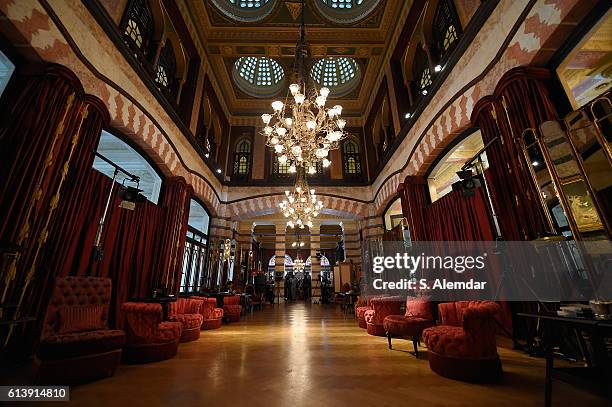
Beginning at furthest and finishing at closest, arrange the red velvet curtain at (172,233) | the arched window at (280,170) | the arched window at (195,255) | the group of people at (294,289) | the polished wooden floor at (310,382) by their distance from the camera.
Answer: the group of people at (294,289)
the arched window at (280,170)
the arched window at (195,255)
the red velvet curtain at (172,233)
the polished wooden floor at (310,382)

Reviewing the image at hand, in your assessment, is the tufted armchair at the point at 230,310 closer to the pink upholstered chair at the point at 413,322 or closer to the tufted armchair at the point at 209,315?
the tufted armchair at the point at 209,315

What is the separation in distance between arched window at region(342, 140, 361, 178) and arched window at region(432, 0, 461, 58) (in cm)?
563

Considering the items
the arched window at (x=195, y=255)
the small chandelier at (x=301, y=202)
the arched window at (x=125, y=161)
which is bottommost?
the arched window at (x=195, y=255)

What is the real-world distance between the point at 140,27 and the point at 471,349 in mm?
8268

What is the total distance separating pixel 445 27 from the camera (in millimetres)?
5930

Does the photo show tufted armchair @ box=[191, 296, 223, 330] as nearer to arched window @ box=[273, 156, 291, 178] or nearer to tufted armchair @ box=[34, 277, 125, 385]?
tufted armchair @ box=[34, 277, 125, 385]

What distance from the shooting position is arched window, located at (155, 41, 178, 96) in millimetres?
6785

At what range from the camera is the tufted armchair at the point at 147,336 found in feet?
9.66

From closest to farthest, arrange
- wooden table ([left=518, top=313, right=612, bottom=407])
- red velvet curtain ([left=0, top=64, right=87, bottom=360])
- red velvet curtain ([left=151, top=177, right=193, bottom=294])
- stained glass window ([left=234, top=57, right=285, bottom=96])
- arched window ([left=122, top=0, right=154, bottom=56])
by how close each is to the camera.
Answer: wooden table ([left=518, top=313, right=612, bottom=407])
red velvet curtain ([left=0, top=64, right=87, bottom=360])
arched window ([left=122, top=0, right=154, bottom=56])
red velvet curtain ([left=151, top=177, right=193, bottom=294])
stained glass window ([left=234, top=57, right=285, bottom=96])

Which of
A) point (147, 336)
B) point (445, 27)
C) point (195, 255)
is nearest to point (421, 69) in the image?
point (445, 27)

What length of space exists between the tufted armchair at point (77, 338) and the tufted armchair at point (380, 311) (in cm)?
376

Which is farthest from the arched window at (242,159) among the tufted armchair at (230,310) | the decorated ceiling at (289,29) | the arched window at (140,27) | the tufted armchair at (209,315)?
the tufted armchair at (209,315)

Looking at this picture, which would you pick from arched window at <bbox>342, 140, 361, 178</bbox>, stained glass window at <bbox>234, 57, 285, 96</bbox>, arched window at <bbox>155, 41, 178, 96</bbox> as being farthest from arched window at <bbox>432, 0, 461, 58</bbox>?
arched window at <bbox>155, 41, 178, 96</bbox>

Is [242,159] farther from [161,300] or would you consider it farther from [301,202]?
[161,300]
